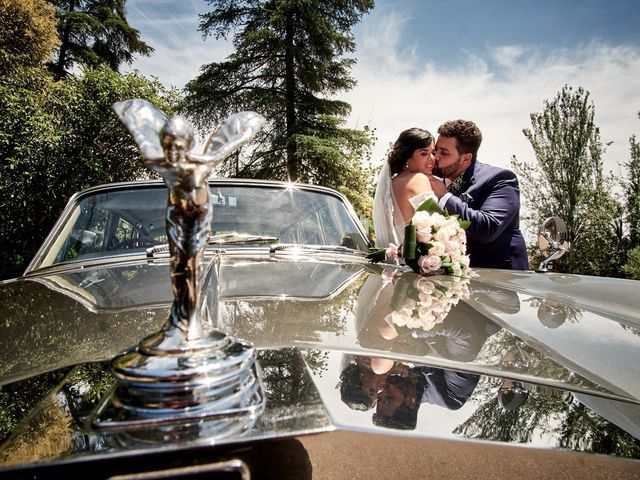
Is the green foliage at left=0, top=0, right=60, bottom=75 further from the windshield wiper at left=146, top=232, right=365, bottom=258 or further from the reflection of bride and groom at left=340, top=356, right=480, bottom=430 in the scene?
the reflection of bride and groom at left=340, top=356, right=480, bottom=430

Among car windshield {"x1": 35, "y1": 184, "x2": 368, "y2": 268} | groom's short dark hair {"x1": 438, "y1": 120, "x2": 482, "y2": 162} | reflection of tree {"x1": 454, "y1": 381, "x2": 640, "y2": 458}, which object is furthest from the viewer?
groom's short dark hair {"x1": 438, "y1": 120, "x2": 482, "y2": 162}

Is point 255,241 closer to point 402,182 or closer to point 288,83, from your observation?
point 402,182

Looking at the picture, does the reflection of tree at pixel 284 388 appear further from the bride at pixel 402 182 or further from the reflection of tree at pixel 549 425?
the bride at pixel 402 182

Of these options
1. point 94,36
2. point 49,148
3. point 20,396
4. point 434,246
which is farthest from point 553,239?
point 94,36

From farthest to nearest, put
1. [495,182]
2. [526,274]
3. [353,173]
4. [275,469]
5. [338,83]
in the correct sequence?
[338,83]
[353,173]
[495,182]
[526,274]
[275,469]

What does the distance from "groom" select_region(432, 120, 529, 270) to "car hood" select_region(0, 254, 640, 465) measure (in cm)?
110

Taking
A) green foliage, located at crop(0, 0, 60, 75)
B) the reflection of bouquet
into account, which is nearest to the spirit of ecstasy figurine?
the reflection of bouquet

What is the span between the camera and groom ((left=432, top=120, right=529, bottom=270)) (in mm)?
3125

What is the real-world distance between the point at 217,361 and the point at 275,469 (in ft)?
0.64

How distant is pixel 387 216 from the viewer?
3.48 metres

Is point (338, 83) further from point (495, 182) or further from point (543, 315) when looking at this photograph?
point (543, 315)

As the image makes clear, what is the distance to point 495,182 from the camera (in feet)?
10.7

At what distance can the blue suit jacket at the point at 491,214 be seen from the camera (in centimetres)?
311

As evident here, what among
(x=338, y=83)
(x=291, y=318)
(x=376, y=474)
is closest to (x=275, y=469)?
(x=376, y=474)
